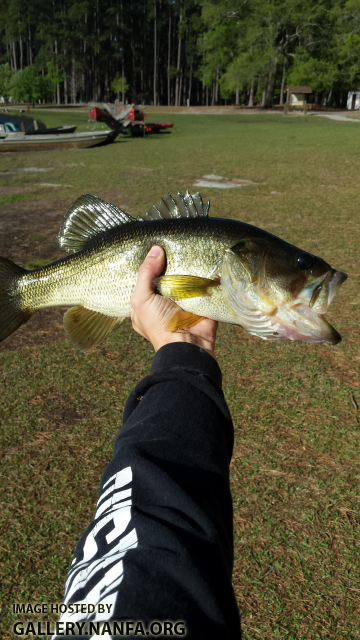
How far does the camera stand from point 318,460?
3189mm

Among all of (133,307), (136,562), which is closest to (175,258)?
(133,307)

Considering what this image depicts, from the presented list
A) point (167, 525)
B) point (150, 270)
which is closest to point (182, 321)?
point (150, 270)

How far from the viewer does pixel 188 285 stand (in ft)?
7.11

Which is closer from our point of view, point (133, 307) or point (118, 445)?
point (118, 445)

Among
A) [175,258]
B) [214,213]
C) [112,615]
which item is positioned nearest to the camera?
[112,615]

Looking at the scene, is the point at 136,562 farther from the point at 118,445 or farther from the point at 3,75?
the point at 3,75

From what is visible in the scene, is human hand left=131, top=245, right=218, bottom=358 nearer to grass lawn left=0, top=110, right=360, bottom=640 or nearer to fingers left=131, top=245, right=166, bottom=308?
fingers left=131, top=245, right=166, bottom=308

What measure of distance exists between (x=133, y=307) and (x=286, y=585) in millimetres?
1672

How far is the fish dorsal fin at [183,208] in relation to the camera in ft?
7.85

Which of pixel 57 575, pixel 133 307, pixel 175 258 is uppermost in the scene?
pixel 175 258

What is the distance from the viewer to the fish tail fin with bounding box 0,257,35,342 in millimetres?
2475

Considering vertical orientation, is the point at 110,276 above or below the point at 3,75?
below

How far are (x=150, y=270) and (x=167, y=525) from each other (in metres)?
1.41

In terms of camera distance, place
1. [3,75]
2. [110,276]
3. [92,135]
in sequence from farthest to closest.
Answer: [3,75], [92,135], [110,276]
